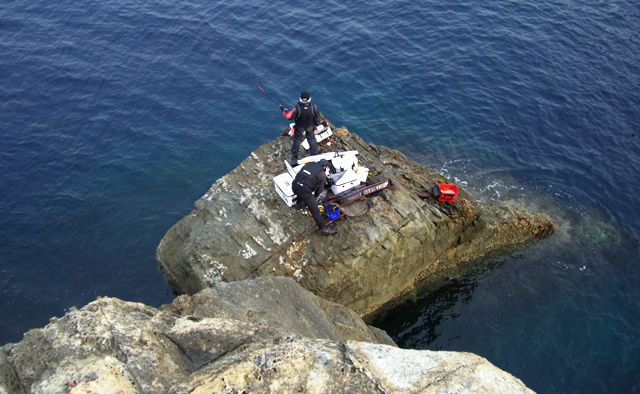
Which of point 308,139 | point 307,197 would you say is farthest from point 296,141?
point 307,197

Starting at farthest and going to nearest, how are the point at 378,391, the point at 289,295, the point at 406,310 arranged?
1. the point at 406,310
2. the point at 289,295
3. the point at 378,391

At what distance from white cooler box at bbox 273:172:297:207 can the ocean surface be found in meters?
5.85

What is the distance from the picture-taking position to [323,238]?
1237 cm

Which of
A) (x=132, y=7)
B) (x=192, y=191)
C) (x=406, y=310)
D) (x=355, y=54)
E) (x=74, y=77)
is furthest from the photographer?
(x=132, y=7)

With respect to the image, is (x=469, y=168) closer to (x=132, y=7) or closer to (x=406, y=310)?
(x=406, y=310)

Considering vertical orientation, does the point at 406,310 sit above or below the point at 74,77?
below

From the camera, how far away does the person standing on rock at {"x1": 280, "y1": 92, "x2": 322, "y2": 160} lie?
12.3 metres

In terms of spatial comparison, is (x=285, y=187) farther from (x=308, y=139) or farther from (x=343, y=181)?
(x=308, y=139)

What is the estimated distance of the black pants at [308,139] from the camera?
1316cm

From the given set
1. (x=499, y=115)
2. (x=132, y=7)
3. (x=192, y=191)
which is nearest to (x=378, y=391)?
(x=192, y=191)

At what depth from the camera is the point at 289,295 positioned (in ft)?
32.1

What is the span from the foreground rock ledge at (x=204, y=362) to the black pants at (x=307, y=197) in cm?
447

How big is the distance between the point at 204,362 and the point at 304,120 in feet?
27.0

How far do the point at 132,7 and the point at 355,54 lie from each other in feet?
63.5
